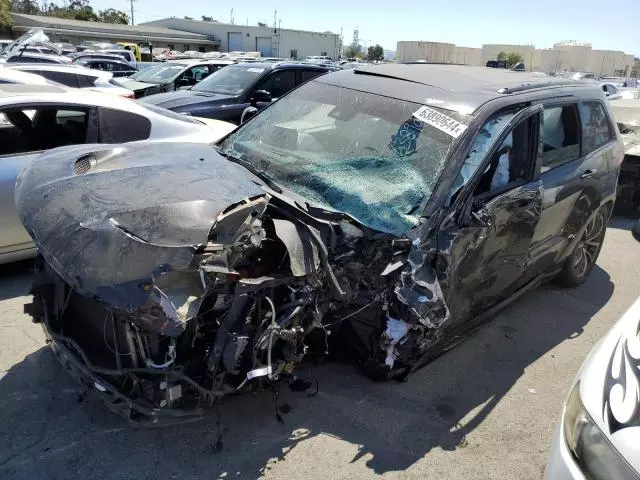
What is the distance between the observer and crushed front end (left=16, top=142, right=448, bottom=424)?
2.26 meters

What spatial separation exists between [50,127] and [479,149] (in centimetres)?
375

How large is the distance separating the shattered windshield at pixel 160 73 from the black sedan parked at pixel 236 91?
4.20 meters

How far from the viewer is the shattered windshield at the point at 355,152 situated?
3008 millimetres

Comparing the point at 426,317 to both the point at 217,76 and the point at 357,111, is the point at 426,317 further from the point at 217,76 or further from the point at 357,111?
the point at 217,76

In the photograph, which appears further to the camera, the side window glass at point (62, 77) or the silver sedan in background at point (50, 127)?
the side window glass at point (62, 77)

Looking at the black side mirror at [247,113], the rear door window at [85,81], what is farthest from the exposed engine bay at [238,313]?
the rear door window at [85,81]

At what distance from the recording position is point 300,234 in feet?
8.66

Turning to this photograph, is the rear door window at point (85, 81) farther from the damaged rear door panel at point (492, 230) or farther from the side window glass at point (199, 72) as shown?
the damaged rear door panel at point (492, 230)

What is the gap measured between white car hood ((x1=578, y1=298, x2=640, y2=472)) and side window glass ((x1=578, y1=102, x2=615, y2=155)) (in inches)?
99.3

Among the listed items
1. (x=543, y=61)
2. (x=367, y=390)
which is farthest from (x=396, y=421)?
(x=543, y=61)

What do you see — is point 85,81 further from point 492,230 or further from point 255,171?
point 492,230

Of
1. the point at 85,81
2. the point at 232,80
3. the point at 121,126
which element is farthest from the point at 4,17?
the point at 121,126

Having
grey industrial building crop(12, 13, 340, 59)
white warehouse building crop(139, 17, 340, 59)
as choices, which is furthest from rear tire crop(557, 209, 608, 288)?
white warehouse building crop(139, 17, 340, 59)

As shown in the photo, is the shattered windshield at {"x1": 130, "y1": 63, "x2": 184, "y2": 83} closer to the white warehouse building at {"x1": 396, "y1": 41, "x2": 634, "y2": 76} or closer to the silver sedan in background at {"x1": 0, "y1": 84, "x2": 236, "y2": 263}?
the silver sedan in background at {"x1": 0, "y1": 84, "x2": 236, "y2": 263}
